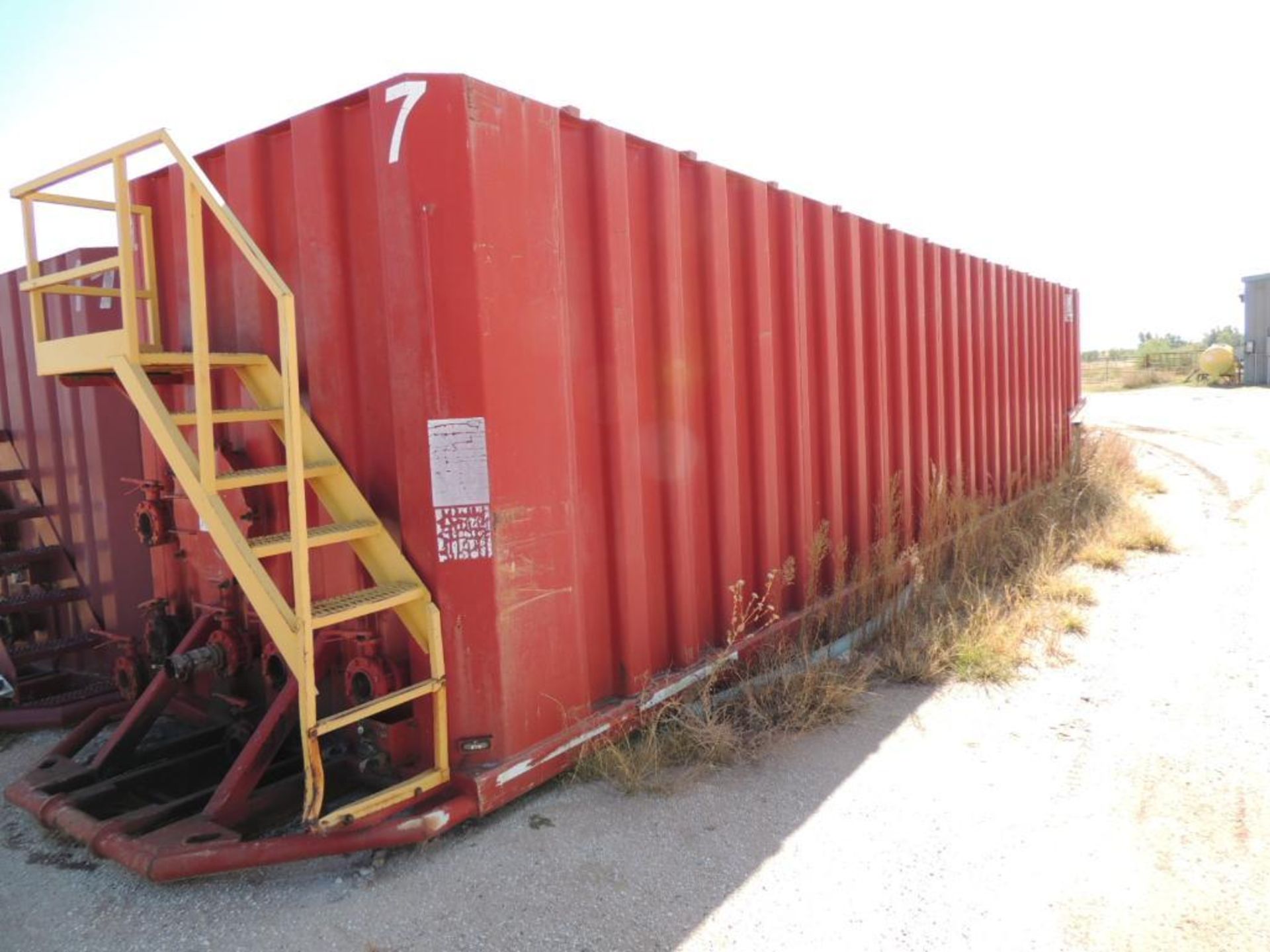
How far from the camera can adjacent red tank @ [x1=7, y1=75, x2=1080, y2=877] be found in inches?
132

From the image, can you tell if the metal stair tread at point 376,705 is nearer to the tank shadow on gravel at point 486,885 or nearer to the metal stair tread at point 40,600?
the tank shadow on gravel at point 486,885

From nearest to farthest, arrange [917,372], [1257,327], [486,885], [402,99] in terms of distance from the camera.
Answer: [486,885] → [402,99] → [917,372] → [1257,327]

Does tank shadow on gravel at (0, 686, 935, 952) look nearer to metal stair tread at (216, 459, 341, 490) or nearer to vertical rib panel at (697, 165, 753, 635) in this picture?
vertical rib panel at (697, 165, 753, 635)

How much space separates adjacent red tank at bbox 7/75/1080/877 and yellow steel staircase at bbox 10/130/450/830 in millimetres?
115

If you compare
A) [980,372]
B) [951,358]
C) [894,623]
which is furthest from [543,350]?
[980,372]

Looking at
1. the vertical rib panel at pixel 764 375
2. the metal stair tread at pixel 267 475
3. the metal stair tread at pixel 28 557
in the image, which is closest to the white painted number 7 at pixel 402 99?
the metal stair tread at pixel 267 475

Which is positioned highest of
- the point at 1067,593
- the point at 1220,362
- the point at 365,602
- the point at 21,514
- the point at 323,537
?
the point at 1220,362

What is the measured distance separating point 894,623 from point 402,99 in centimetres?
415

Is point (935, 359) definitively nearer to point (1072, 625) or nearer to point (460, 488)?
point (1072, 625)

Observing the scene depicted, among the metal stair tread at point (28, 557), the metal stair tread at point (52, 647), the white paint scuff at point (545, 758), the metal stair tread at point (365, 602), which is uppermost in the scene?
the metal stair tread at point (365, 602)

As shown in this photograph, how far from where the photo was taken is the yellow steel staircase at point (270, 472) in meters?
3.03

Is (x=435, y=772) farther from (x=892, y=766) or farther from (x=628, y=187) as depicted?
(x=628, y=187)

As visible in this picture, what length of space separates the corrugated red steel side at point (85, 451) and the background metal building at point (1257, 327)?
116 feet

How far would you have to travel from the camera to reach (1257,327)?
102 feet
